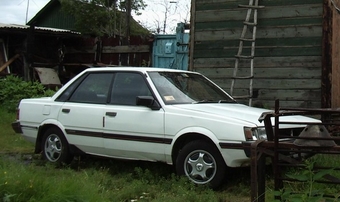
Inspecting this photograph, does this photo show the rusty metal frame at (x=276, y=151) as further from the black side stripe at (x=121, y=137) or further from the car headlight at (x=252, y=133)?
the black side stripe at (x=121, y=137)

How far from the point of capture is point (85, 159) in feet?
24.1

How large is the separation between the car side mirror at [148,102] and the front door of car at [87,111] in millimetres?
741

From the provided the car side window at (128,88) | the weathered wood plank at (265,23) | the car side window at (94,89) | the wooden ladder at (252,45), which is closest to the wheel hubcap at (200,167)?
the car side window at (128,88)

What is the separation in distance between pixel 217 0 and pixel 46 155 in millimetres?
4786

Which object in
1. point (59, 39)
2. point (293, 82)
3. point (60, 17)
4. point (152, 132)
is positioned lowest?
point (152, 132)

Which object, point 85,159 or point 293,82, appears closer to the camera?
point 85,159

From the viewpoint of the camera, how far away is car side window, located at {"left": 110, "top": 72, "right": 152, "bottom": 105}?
6219mm

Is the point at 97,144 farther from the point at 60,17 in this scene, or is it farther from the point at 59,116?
the point at 60,17

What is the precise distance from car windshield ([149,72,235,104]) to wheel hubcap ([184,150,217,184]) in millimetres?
810

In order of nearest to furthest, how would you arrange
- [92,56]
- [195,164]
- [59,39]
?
[195,164], [92,56], [59,39]

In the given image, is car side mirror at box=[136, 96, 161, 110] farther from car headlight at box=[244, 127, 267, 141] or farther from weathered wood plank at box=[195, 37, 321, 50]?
weathered wood plank at box=[195, 37, 321, 50]

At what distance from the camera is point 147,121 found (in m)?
5.89

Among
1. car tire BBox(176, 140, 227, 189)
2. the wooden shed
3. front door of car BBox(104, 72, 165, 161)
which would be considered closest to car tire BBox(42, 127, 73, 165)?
front door of car BBox(104, 72, 165, 161)

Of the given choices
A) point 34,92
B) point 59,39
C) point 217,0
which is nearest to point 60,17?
point 59,39
